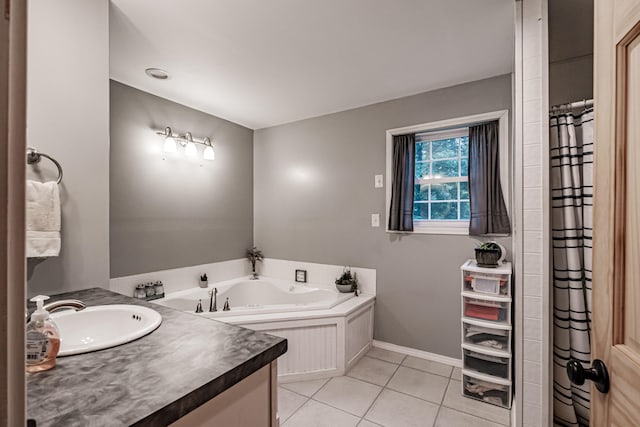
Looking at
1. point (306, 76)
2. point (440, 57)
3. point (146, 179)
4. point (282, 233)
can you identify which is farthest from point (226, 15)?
point (282, 233)

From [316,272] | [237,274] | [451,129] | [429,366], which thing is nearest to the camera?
[429,366]

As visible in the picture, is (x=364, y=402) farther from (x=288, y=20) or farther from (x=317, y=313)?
(x=288, y=20)

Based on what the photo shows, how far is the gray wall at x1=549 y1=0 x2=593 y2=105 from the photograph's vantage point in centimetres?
174

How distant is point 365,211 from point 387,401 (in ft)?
5.52

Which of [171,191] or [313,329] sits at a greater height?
[171,191]

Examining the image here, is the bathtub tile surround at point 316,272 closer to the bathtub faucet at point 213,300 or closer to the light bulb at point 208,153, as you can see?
the bathtub faucet at point 213,300

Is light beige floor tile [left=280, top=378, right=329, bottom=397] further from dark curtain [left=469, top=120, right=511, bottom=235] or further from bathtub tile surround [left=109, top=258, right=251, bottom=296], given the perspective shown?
dark curtain [left=469, top=120, right=511, bottom=235]

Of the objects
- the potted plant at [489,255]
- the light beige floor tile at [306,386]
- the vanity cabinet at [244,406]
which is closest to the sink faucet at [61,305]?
the vanity cabinet at [244,406]

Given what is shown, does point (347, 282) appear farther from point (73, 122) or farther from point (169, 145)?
point (73, 122)

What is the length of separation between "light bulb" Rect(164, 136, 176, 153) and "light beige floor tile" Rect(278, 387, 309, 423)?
231 centimetres

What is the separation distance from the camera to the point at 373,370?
2623 mm

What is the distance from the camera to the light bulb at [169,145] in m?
2.88

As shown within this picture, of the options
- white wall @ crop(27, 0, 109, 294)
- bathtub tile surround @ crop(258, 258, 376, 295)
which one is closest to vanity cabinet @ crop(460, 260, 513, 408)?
bathtub tile surround @ crop(258, 258, 376, 295)

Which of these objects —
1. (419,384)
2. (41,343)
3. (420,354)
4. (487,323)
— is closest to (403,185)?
(487,323)
